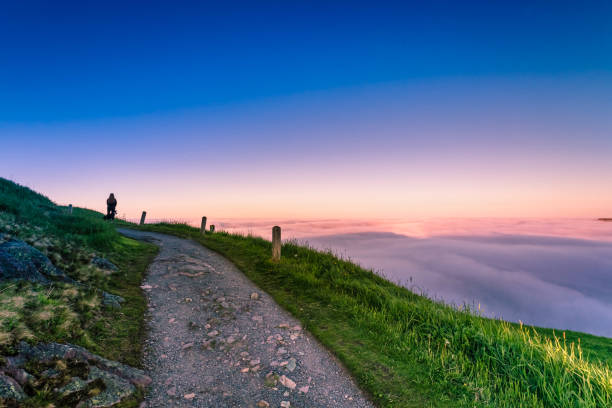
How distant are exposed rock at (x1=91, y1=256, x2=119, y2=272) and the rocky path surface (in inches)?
73.9

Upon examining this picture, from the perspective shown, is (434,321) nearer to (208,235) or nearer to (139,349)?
(139,349)

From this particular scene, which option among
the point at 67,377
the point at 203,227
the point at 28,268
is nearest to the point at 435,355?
the point at 67,377

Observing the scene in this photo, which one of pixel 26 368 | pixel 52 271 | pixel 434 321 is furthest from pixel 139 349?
pixel 434 321

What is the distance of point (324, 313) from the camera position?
9.72m

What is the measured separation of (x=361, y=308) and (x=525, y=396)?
4.71 meters

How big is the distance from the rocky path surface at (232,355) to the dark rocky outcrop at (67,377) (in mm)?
604

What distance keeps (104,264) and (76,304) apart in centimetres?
484

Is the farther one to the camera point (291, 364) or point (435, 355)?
point (435, 355)

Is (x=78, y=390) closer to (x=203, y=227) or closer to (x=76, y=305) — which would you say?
(x=76, y=305)

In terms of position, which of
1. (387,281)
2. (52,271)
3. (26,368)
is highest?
(52,271)

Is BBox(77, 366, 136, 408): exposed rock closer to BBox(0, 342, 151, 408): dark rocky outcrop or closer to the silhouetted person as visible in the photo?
BBox(0, 342, 151, 408): dark rocky outcrop

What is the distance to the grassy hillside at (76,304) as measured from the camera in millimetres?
5770

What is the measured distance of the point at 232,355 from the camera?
705cm

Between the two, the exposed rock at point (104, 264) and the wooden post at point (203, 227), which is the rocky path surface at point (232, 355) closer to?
the exposed rock at point (104, 264)
